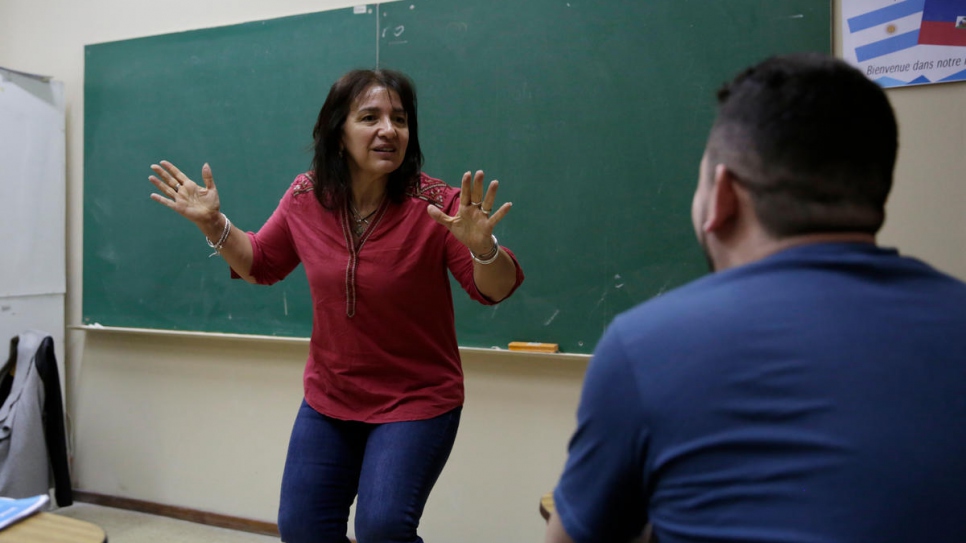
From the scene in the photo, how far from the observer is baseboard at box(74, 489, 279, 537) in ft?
11.3

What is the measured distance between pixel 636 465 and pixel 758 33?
2237mm

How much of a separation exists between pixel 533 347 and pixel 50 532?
174cm

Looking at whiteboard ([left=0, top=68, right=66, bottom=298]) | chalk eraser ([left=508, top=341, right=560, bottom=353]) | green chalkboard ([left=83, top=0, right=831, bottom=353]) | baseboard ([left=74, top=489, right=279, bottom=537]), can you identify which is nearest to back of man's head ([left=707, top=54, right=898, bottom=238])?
green chalkboard ([left=83, top=0, right=831, bottom=353])

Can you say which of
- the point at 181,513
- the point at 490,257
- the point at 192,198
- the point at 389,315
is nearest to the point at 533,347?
the point at 389,315

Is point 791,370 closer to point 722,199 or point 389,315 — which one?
point 722,199

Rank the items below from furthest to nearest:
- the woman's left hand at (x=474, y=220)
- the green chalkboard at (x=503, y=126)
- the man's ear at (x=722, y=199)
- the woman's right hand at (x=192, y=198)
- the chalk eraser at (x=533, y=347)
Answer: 1. the chalk eraser at (x=533, y=347)
2. the green chalkboard at (x=503, y=126)
3. the woman's right hand at (x=192, y=198)
4. the woman's left hand at (x=474, y=220)
5. the man's ear at (x=722, y=199)

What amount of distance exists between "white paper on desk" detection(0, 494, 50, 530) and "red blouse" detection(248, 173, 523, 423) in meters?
0.65

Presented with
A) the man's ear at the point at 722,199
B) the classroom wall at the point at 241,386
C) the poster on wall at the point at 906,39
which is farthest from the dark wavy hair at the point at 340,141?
the poster on wall at the point at 906,39

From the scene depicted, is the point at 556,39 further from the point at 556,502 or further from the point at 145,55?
the point at 556,502

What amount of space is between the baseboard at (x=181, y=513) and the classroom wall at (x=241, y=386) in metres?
0.03

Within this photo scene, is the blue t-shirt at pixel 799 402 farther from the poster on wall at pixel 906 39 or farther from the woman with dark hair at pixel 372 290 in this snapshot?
the poster on wall at pixel 906 39

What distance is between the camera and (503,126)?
9.55 ft

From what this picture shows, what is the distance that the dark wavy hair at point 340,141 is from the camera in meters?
2.05

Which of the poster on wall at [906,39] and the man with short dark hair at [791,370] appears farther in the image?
the poster on wall at [906,39]
